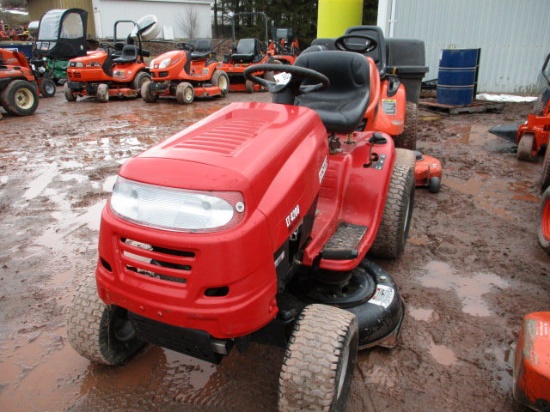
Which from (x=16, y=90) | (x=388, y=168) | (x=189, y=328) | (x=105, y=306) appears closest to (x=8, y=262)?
(x=105, y=306)

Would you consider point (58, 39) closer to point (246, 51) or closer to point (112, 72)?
point (112, 72)

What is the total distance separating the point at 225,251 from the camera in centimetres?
149

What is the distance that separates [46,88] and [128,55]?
2.51 metres

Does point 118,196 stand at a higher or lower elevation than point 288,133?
lower

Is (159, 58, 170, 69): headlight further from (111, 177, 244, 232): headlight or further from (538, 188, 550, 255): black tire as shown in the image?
(111, 177, 244, 232): headlight

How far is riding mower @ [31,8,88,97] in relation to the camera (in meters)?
12.3

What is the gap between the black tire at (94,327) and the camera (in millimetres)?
2061

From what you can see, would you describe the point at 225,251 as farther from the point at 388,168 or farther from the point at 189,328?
the point at 388,168

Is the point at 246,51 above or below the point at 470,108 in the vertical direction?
above

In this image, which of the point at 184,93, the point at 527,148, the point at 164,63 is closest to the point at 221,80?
the point at 184,93

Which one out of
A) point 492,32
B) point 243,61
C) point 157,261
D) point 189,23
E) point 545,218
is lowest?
point 545,218

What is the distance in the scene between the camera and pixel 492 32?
10359 millimetres

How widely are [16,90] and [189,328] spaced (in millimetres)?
9638

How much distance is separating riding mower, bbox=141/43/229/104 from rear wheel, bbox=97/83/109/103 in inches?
37.6
